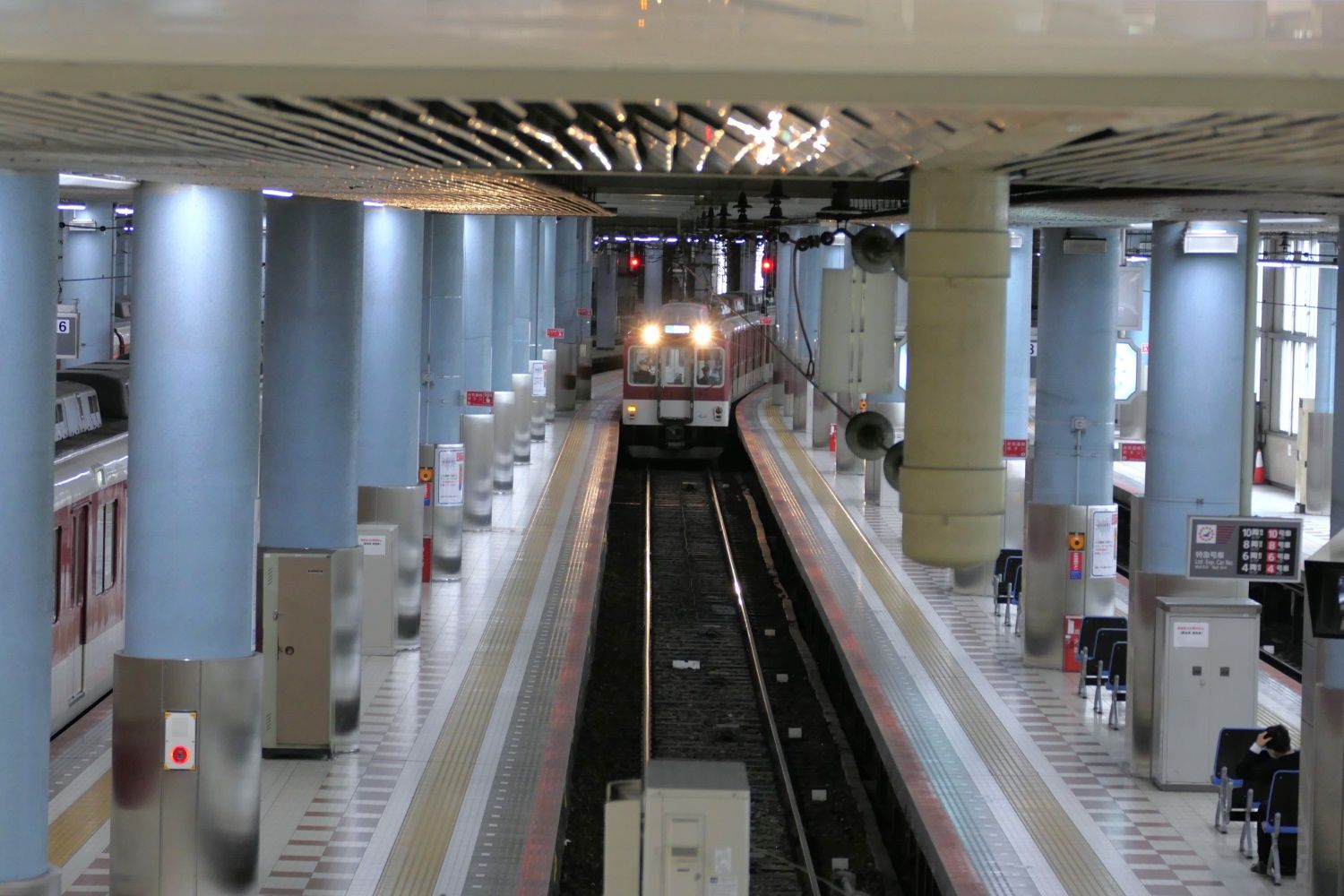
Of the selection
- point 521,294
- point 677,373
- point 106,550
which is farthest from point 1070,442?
point 677,373

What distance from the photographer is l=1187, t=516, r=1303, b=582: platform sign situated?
10992 mm

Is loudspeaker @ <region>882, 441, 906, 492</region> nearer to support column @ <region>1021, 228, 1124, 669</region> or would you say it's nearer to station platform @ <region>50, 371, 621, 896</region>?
station platform @ <region>50, 371, 621, 896</region>

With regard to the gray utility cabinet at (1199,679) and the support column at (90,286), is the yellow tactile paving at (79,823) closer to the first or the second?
the gray utility cabinet at (1199,679)

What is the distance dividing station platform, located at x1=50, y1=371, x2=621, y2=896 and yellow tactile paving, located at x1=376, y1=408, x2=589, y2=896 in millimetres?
17

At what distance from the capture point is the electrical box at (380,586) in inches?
585

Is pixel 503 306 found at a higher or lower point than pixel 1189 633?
higher

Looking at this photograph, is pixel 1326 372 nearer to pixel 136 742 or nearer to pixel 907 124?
pixel 136 742

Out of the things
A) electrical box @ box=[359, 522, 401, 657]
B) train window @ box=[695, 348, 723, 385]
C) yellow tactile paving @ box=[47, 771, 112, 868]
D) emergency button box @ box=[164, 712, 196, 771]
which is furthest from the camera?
train window @ box=[695, 348, 723, 385]

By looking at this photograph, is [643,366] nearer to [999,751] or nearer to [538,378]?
[538,378]

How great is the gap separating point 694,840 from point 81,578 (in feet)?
20.6

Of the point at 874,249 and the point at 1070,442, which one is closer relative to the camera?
the point at 874,249

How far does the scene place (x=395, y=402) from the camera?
1592 cm

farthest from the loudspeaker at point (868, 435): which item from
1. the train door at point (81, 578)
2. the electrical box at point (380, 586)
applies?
the electrical box at point (380, 586)

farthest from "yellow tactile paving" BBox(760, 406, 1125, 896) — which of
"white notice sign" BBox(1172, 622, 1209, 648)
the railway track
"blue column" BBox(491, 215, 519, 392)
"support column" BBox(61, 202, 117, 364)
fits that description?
"support column" BBox(61, 202, 117, 364)
